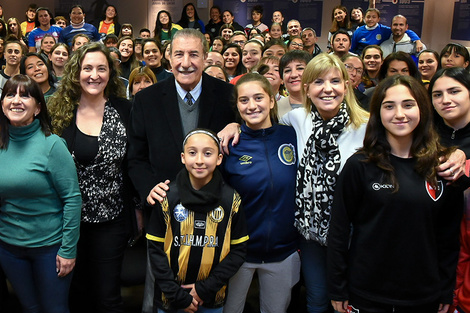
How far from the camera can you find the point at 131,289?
11.2ft

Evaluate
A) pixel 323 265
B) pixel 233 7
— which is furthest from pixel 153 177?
pixel 233 7

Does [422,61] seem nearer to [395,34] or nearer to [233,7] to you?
[395,34]

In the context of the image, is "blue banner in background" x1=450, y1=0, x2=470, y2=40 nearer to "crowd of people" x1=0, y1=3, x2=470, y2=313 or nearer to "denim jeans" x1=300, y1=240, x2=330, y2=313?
"crowd of people" x1=0, y1=3, x2=470, y2=313

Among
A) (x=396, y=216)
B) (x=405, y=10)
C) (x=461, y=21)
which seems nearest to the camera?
(x=396, y=216)

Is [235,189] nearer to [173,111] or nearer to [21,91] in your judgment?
[173,111]

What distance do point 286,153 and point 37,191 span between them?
1339 mm

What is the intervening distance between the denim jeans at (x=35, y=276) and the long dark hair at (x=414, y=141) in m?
1.74

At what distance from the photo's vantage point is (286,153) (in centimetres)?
233

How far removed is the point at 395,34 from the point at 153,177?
223 inches

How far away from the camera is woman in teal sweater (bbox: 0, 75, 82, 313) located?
2.20 meters

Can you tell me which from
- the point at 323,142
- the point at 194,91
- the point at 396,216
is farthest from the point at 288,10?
the point at 396,216

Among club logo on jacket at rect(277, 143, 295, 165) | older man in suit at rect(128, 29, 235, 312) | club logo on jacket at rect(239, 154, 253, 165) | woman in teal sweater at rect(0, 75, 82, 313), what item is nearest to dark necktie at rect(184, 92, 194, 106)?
older man in suit at rect(128, 29, 235, 312)

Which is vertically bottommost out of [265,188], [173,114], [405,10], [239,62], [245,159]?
[265,188]

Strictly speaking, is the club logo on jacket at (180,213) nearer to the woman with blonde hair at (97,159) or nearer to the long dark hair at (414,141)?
the woman with blonde hair at (97,159)
